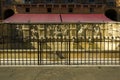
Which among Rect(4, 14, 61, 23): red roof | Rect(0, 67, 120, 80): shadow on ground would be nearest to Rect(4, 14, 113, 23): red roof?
Rect(4, 14, 61, 23): red roof

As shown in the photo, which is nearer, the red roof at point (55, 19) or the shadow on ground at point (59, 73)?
the shadow on ground at point (59, 73)

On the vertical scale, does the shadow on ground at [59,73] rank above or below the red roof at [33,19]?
above

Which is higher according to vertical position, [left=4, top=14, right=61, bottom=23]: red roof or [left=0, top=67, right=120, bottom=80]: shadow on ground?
[left=0, top=67, right=120, bottom=80]: shadow on ground

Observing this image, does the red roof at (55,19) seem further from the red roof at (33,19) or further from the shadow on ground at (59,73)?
the shadow on ground at (59,73)

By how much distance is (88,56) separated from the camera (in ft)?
35.1

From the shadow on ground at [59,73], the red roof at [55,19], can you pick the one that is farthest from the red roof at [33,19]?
the shadow on ground at [59,73]

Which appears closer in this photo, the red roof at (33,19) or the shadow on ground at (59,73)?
the shadow on ground at (59,73)

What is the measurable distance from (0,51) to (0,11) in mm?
32192

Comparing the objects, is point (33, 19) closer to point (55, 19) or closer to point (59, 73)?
point (55, 19)

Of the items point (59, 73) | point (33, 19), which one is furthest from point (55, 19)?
point (59, 73)

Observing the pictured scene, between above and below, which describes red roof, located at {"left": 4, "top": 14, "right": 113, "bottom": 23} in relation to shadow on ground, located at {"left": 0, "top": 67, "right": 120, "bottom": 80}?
below

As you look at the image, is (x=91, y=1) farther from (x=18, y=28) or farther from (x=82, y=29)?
(x=18, y=28)

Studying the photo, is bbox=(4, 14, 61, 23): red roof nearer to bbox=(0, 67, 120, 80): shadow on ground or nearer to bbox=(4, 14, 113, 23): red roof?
bbox=(4, 14, 113, 23): red roof

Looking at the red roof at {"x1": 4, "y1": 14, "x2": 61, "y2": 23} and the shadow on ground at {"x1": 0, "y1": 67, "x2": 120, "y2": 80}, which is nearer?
the shadow on ground at {"x1": 0, "y1": 67, "x2": 120, "y2": 80}
